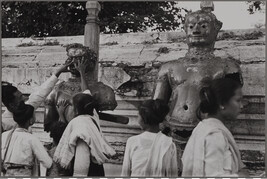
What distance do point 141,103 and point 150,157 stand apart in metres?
2.11

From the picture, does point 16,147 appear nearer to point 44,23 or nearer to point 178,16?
point 44,23

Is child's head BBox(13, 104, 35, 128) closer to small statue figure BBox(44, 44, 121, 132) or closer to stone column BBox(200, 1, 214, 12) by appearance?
small statue figure BBox(44, 44, 121, 132)

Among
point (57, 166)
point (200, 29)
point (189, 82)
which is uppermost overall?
point (200, 29)

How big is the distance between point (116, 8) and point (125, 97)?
24.2 feet

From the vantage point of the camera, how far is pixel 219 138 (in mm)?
2811

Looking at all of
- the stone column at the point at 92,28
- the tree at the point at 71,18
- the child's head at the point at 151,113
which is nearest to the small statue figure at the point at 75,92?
the stone column at the point at 92,28

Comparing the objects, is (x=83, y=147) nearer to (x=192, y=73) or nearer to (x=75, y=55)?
(x=75, y=55)

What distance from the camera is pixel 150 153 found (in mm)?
3379

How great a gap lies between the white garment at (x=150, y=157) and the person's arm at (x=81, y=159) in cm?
54

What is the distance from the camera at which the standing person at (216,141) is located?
9.16 ft

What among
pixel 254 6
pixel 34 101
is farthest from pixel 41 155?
pixel 254 6

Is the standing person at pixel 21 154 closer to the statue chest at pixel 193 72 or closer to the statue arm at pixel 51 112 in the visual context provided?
the statue arm at pixel 51 112

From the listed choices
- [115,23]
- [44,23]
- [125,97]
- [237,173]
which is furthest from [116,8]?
[237,173]

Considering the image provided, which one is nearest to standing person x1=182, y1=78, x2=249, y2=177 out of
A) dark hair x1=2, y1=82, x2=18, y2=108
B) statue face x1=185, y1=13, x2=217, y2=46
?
statue face x1=185, y1=13, x2=217, y2=46
